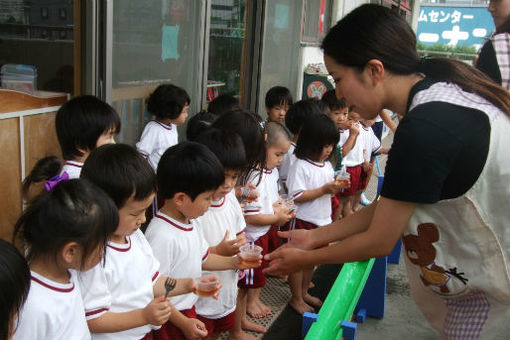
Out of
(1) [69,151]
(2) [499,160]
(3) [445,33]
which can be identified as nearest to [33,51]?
(1) [69,151]

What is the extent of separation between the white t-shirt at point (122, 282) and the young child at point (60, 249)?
0.09 m

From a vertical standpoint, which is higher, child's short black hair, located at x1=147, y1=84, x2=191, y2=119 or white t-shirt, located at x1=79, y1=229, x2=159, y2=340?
child's short black hair, located at x1=147, y1=84, x2=191, y2=119

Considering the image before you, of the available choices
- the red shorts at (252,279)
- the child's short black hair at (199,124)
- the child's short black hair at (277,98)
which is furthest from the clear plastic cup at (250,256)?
the child's short black hair at (277,98)

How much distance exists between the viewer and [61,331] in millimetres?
1658

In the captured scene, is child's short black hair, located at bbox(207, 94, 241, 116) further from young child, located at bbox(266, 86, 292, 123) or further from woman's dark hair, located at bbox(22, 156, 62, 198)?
woman's dark hair, located at bbox(22, 156, 62, 198)

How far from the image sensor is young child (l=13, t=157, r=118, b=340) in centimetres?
162

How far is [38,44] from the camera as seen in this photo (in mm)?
3539

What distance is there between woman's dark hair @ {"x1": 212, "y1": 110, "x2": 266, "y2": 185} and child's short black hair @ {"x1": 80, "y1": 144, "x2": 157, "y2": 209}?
3.93ft

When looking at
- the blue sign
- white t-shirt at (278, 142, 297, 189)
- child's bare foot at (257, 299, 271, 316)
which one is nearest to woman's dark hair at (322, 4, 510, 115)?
white t-shirt at (278, 142, 297, 189)

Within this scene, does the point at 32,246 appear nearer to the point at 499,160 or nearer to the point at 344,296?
the point at 344,296

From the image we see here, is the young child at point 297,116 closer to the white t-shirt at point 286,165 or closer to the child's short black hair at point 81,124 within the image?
the white t-shirt at point 286,165

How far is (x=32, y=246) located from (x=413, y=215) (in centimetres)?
132

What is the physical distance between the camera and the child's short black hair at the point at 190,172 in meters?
2.30

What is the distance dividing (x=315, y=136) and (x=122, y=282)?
2.20 metres
